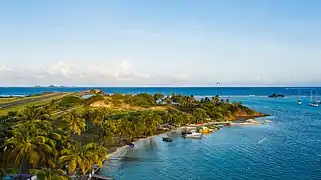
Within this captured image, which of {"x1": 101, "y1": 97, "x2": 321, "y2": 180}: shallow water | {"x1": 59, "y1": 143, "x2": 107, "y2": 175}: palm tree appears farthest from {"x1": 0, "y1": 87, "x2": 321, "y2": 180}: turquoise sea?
{"x1": 59, "y1": 143, "x2": 107, "y2": 175}: palm tree

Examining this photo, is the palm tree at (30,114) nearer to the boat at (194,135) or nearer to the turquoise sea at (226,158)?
the turquoise sea at (226,158)

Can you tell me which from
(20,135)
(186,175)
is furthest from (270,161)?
(20,135)

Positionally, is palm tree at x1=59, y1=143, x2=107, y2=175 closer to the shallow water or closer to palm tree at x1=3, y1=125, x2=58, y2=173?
palm tree at x1=3, y1=125, x2=58, y2=173

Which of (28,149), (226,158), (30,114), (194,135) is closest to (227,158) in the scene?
(226,158)

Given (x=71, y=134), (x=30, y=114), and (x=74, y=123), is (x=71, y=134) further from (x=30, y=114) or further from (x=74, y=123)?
(x=30, y=114)

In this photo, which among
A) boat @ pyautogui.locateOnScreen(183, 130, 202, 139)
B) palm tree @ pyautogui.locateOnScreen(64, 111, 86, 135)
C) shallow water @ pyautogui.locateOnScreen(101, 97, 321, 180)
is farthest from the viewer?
boat @ pyautogui.locateOnScreen(183, 130, 202, 139)

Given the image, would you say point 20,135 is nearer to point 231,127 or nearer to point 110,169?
point 110,169

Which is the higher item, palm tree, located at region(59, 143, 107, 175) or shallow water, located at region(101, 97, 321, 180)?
palm tree, located at region(59, 143, 107, 175)
